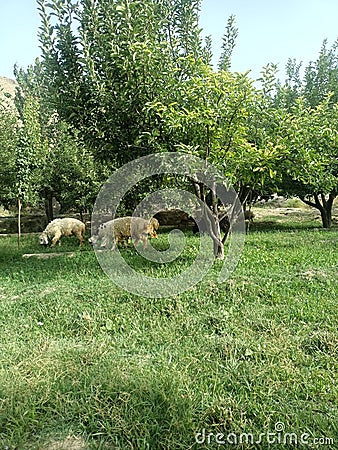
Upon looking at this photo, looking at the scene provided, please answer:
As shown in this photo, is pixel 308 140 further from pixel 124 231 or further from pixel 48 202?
pixel 48 202

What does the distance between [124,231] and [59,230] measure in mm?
3240

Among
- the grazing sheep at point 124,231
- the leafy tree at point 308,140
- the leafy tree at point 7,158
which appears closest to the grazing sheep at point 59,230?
the leafy tree at point 7,158

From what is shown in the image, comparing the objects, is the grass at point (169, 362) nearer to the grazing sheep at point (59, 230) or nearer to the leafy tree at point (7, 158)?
the grazing sheep at point (59, 230)

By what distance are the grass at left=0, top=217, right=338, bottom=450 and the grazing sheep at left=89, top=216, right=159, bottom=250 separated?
156 inches

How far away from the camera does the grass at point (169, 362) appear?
3149 millimetres

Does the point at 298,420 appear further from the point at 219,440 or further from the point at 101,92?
the point at 101,92

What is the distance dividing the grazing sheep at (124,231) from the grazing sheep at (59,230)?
6.73 feet

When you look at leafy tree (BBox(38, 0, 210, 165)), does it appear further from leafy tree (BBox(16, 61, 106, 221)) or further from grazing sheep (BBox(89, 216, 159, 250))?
leafy tree (BBox(16, 61, 106, 221))

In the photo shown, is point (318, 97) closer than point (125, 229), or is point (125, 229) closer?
point (125, 229)

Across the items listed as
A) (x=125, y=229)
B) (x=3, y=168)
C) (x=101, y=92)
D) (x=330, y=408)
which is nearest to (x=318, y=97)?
(x=125, y=229)

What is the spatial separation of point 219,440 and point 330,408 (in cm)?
109

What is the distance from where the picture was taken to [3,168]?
550 inches

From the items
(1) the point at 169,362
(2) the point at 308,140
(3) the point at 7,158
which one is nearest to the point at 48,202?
(3) the point at 7,158

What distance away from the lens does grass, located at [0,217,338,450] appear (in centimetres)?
315
